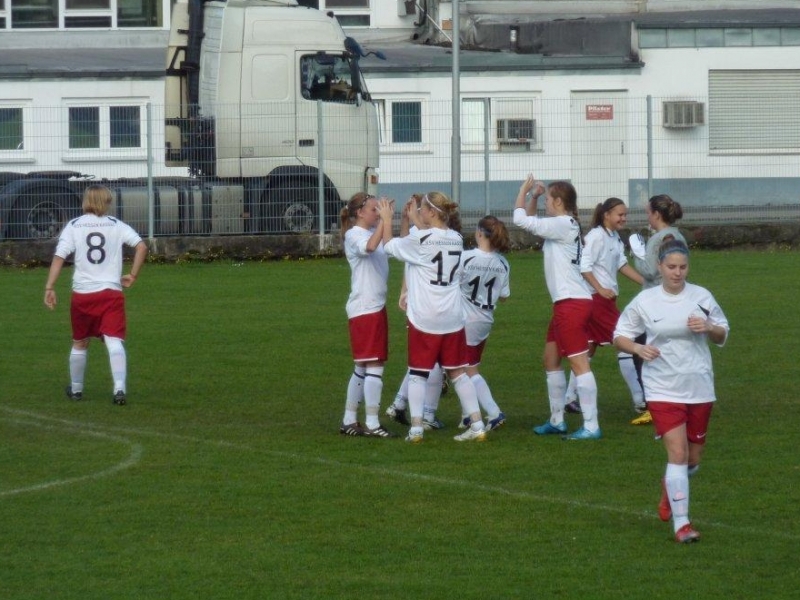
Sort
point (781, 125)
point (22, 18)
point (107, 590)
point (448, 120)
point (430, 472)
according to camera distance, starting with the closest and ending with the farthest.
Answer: point (107, 590)
point (430, 472)
point (448, 120)
point (781, 125)
point (22, 18)

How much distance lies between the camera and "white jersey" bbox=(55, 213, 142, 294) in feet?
37.8

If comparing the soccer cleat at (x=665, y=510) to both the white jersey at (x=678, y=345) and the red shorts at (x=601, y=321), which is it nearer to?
the white jersey at (x=678, y=345)

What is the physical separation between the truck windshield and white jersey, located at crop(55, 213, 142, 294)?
1253 centimetres

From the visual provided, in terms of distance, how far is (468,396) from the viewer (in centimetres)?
984

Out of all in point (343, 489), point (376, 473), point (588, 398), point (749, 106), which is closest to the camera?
point (343, 489)

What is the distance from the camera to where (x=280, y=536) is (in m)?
7.50

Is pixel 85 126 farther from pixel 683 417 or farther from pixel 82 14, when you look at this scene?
pixel 683 417

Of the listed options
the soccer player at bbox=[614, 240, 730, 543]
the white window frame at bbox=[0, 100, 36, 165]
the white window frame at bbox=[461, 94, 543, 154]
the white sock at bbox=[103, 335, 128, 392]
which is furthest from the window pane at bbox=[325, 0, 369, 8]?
the soccer player at bbox=[614, 240, 730, 543]

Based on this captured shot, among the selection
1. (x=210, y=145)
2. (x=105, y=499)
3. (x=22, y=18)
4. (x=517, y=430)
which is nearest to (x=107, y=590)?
(x=105, y=499)

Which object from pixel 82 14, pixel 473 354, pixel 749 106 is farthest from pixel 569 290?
pixel 82 14

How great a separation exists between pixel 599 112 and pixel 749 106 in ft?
36.3

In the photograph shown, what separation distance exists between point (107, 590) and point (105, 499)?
1.84 m

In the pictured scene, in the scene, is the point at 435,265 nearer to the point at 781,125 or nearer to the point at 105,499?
the point at 105,499

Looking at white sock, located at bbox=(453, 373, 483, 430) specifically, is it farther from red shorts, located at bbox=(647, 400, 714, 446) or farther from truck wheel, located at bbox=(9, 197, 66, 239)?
truck wheel, located at bbox=(9, 197, 66, 239)
